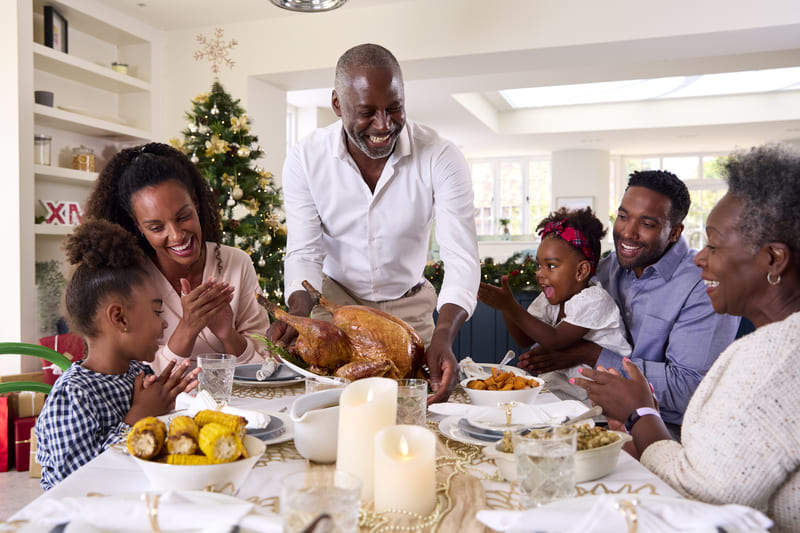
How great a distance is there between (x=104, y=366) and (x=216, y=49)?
16.1 ft

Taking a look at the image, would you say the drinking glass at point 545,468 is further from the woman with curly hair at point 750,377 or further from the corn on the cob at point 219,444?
the corn on the cob at point 219,444

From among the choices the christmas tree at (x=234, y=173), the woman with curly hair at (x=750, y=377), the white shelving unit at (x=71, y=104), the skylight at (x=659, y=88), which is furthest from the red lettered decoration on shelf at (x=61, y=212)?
the skylight at (x=659, y=88)

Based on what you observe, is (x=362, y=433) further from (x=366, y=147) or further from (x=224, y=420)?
(x=366, y=147)

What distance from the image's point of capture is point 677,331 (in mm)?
2010

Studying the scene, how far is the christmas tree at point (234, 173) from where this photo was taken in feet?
14.7

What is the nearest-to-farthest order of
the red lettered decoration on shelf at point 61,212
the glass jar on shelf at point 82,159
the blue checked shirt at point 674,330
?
the blue checked shirt at point 674,330
the red lettered decoration on shelf at point 61,212
the glass jar on shelf at point 82,159

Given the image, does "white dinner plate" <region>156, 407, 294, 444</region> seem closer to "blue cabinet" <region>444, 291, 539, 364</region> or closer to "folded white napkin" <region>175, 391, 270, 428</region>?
"folded white napkin" <region>175, 391, 270, 428</region>

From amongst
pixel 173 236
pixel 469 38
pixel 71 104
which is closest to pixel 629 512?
pixel 173 236

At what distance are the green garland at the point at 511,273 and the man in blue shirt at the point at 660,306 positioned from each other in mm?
1841

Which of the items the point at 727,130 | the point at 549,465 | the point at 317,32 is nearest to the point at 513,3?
the point at 317,32

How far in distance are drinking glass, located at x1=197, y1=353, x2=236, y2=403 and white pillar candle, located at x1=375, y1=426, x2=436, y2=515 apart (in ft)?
2.30

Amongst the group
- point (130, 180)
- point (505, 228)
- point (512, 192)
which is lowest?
point (130, 180)

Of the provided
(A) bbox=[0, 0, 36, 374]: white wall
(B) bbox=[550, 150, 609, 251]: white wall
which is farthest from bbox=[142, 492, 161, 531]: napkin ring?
(B) bbox=[550, 150, 609, 251]: white wall

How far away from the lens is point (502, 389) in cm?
145
